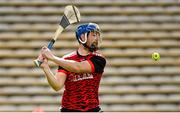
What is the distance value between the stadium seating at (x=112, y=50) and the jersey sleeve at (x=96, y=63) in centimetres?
350

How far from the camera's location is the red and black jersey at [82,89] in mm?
3736

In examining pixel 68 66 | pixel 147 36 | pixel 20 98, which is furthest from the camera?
pixel 147 36

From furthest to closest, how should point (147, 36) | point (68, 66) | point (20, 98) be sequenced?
point (147, 36), point (20, 98), point (68, 66)

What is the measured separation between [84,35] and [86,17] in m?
4.69

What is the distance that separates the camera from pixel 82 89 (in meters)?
3.75

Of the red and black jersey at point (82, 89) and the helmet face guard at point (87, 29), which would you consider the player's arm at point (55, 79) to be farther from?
the helmet face guard at point (87, 29)

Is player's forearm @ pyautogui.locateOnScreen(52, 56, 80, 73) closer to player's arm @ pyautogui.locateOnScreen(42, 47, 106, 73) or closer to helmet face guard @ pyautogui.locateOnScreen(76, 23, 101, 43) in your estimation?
player's arm @ pyautogui.locateOnScreen(42, 47, 106, 73)

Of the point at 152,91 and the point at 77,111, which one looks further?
the point at 152,91

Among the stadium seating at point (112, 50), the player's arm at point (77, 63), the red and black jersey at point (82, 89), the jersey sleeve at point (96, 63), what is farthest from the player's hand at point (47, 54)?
the stadium seating at point (112, 50)

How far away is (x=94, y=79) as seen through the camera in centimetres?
380

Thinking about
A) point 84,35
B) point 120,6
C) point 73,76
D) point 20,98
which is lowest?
point 20,98

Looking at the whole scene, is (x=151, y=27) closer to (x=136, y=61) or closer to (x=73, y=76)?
(x=136, y=61)

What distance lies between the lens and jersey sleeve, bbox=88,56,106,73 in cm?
380

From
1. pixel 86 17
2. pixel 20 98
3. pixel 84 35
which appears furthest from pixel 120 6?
pixel 84 35
